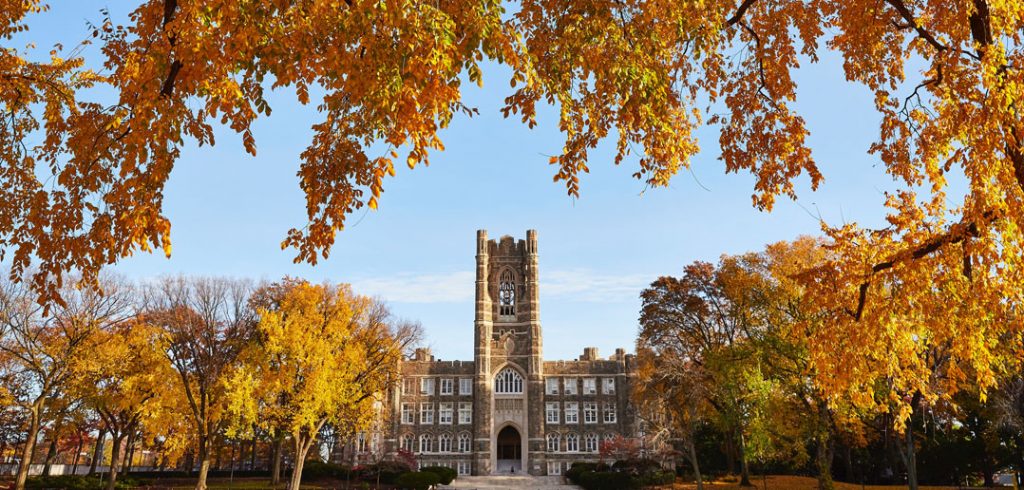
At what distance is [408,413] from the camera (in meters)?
58.0

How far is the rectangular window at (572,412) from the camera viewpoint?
5734cm

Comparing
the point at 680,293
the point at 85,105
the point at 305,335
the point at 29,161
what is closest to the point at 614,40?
the point at 85,105

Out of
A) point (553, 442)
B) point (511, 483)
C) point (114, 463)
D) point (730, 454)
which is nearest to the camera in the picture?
point (114, 463)

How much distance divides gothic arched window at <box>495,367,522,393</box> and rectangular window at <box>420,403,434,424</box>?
6174 mm

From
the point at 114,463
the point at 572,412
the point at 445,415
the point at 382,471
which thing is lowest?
the point at 382,471

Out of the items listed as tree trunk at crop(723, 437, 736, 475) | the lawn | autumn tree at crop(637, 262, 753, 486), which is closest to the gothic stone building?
tree trunk at crop(723, 437, 736, 475)

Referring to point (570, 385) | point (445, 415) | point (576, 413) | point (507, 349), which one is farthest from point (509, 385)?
point (576, 413)

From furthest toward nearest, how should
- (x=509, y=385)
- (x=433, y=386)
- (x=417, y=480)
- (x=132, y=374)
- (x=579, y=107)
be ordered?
(x=433, y=386) < (x=509, y=385) < (x=417, y=480) < (x=132, y=374) < (x=579, y=107)

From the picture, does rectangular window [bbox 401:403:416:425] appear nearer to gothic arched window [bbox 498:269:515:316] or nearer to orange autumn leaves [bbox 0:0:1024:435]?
gothic arched window [bbox 498:269:515:316]

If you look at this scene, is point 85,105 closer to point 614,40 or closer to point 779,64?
point 614,40

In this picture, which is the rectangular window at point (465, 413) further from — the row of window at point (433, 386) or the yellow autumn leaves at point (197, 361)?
the yellow autumn leaves at point (197, 361)

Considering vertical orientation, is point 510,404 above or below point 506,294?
below

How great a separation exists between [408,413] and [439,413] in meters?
2.86

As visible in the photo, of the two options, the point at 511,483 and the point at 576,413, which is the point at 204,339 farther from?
the point at 576,413
